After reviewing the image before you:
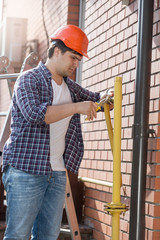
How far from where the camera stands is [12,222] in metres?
2.53

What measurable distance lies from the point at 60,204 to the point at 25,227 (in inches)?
13.6

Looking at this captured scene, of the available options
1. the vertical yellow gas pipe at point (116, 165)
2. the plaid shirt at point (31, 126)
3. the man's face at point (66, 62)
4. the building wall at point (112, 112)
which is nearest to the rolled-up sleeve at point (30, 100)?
the plaid shirt at point (31, 126)

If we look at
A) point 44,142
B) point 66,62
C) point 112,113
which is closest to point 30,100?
point 44,142

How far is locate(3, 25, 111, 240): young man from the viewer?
251 cm

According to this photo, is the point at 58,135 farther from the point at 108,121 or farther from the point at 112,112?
the point at 112,112

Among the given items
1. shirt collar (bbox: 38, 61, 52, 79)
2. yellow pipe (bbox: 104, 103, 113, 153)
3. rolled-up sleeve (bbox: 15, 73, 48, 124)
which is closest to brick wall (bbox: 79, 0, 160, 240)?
yellow pipe (bbox: 104, 103, 113, 153)

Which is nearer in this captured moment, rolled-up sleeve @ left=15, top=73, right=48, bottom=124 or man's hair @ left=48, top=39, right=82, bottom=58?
rolled-up sleeve @ left=15, top=73, right=48, bottom=124

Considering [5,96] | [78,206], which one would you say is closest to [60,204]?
[78,206]

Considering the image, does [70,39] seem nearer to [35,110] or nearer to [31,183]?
[35,110]

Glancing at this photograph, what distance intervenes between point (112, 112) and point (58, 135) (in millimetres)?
1093

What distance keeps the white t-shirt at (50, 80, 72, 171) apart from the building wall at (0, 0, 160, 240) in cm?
64

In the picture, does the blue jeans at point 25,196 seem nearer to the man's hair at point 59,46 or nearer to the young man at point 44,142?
the young man at point 44,142

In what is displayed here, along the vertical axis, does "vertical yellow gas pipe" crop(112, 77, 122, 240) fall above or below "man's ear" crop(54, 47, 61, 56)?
below

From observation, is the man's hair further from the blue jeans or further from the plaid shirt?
the blue jeans
